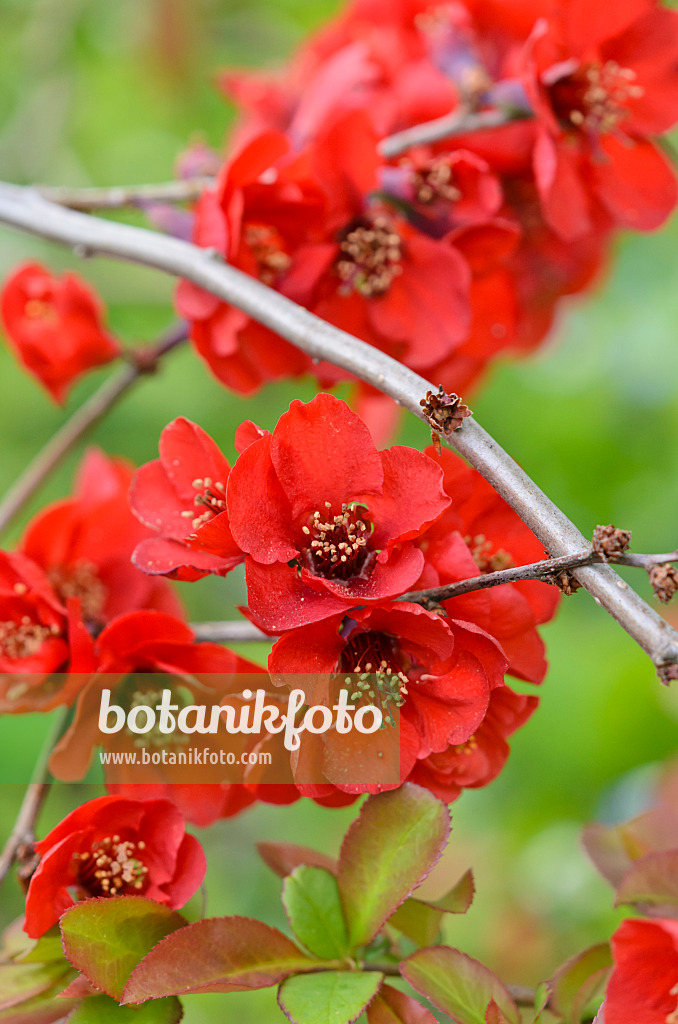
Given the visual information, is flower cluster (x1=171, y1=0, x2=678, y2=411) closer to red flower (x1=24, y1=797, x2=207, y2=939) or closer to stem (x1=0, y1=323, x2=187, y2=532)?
stem (x1=0, y1=323, x2=187, y2=532)

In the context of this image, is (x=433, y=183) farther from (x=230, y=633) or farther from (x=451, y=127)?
(x=230, y=633)

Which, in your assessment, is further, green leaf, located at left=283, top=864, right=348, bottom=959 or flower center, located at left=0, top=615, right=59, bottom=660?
flower center, located at left=0, top=615, right=59, bottom=660

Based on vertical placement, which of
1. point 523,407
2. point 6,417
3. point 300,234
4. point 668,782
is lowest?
point 668,782

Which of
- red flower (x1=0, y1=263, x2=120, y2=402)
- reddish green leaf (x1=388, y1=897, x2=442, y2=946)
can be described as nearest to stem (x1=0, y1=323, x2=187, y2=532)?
red flower (x1=0, y1=263, x2=120, y2=402)

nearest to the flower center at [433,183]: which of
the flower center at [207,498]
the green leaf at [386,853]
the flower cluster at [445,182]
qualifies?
the flower cluster at [445,182]

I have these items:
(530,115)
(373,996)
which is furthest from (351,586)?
(530,115)

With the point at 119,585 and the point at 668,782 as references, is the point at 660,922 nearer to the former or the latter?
the point at 119,585

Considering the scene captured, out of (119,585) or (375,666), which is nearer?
(375,666)
